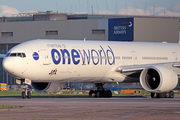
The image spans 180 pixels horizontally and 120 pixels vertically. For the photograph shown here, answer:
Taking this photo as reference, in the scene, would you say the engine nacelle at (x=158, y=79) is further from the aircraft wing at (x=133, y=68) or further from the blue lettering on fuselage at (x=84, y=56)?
the blue lettering on fuselage at (x=84, y=56)

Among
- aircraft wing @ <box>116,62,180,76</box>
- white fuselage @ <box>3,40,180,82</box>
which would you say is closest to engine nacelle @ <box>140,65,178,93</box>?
aircraft wing @ <box>116,62,180,76</box>

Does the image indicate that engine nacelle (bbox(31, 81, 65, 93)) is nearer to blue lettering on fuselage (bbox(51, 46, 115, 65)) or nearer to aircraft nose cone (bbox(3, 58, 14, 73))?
blue lettering on fuselage (bbox(51, 46, 115, 65))

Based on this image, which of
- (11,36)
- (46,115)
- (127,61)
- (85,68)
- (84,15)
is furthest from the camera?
(84,15)

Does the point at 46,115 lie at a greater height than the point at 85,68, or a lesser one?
lesser

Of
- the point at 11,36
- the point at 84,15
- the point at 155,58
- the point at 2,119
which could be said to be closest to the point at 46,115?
the point at 2,119

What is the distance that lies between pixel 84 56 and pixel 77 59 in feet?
2.74

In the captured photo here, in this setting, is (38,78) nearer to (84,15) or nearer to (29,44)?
(29,44)

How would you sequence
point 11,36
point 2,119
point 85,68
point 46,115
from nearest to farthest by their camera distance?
1. point 2,119
2. point 46,115
3. point 85,68
4. point 11,36

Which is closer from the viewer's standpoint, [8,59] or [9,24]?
[8,59]

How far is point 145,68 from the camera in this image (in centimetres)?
3189

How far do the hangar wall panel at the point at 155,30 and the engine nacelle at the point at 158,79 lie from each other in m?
46.2

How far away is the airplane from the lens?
28.7 meters

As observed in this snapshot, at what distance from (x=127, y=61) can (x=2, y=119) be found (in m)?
20.9

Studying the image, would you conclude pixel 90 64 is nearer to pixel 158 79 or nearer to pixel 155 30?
pixel 158 79
